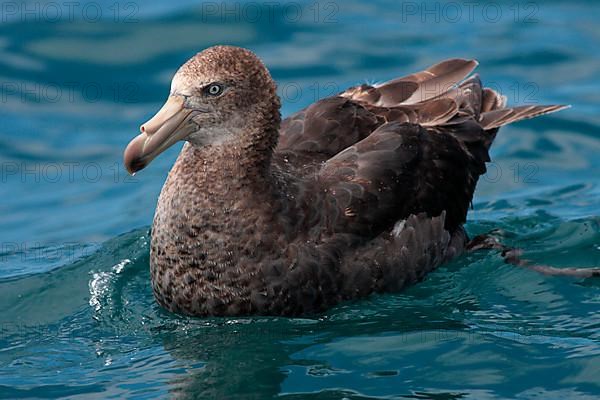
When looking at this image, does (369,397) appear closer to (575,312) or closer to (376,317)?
(376,317)

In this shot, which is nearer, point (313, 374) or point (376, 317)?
point (313, 374)

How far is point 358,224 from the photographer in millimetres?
7641

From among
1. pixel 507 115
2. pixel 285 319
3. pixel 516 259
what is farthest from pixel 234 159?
pixel 507 115

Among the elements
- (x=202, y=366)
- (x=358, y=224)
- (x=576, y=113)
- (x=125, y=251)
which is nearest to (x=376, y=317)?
(x=358, y=224)

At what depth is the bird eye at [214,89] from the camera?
280 inches

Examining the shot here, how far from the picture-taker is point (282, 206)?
293 inches

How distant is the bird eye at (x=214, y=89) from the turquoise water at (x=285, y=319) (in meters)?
1.34

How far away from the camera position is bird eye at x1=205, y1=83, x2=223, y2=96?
7121mm

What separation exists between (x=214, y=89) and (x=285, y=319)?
1.42 metres

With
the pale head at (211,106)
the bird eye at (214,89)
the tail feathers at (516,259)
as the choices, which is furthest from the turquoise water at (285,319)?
the bird eye at (214,89)

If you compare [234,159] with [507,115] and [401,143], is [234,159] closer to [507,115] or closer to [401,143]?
[401,143]

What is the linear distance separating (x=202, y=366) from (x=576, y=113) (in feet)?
18.5

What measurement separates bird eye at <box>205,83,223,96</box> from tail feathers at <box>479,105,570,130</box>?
102 inches

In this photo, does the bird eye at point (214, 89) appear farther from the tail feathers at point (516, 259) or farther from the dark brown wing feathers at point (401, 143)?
the tail feathers at point (516, 259)
